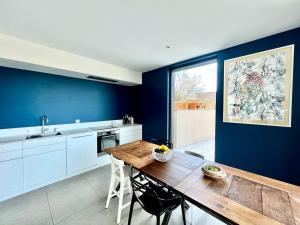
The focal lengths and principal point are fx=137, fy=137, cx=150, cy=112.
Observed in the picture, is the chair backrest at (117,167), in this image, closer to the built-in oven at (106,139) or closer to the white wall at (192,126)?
the built-in oven at (106,139)

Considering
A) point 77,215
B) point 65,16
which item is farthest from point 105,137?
point 65,16

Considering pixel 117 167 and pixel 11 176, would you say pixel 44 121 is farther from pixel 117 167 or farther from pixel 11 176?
pixel 117 167

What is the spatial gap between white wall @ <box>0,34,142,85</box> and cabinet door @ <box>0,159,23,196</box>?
160 cm

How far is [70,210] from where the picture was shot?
1.91 meters

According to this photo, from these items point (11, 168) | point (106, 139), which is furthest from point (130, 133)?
point (11, 168)

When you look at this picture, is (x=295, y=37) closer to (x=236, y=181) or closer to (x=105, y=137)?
(x=236, y=181)

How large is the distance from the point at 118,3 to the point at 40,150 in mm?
2597

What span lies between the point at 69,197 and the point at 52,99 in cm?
202

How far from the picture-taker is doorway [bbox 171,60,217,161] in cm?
309

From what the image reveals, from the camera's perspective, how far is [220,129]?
8.36 ft

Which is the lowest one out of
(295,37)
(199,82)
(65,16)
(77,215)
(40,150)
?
(77,215)

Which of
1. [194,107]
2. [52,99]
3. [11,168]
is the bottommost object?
[11,168]

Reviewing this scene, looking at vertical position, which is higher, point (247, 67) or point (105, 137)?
point (247, 67)

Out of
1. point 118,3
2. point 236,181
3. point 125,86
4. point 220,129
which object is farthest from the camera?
point 125,86
